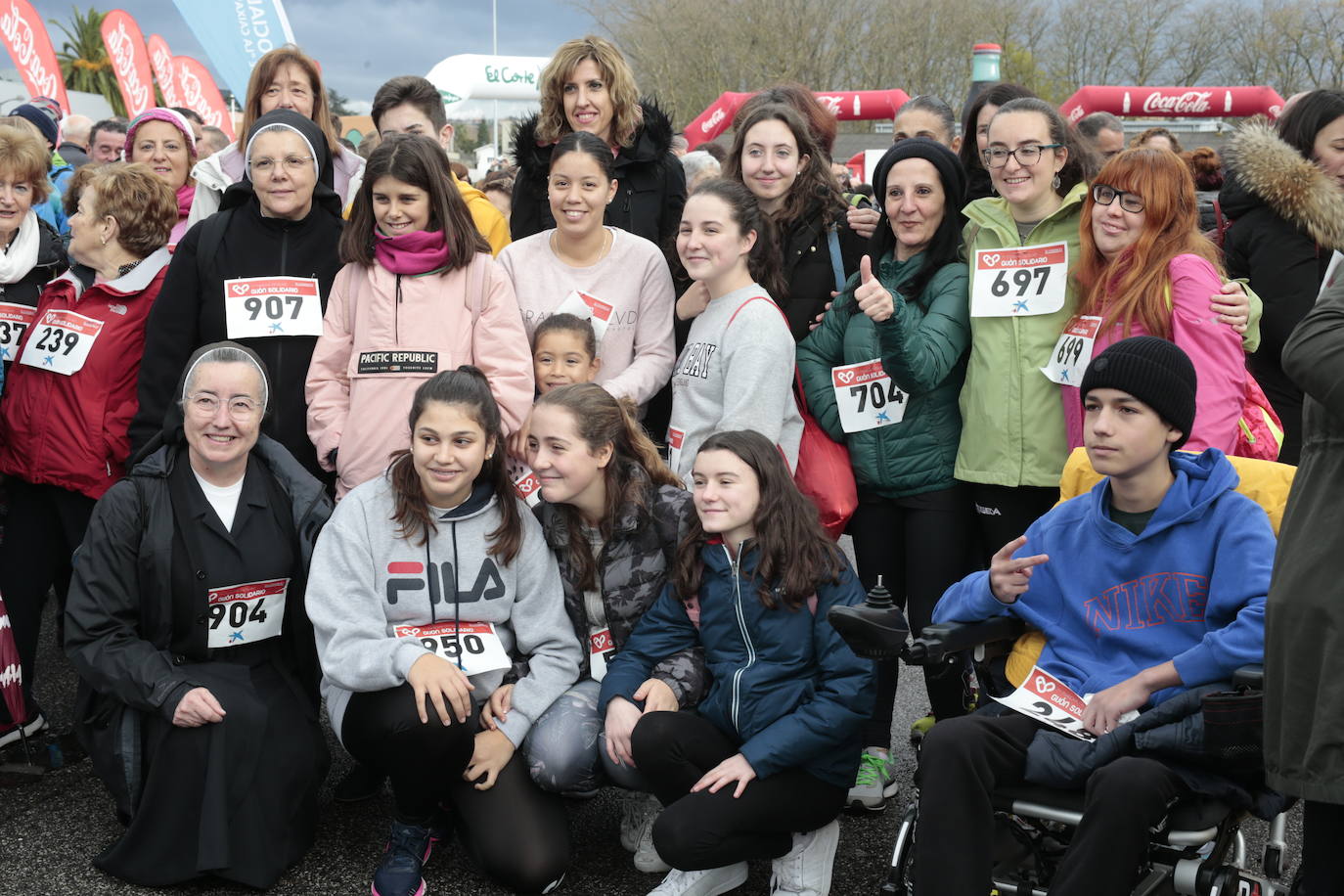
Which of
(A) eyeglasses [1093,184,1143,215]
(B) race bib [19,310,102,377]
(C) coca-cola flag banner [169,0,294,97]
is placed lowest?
(B) race bib [19,310,102,377]

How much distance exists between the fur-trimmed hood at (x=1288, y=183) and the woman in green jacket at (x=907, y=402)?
3.70 feet

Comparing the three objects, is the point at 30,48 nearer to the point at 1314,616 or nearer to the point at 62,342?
the point at 62,342

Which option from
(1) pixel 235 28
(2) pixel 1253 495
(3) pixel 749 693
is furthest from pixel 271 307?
(1) pixel 235 28

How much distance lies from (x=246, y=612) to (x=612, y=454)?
3.77 ft

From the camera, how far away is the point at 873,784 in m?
3.81

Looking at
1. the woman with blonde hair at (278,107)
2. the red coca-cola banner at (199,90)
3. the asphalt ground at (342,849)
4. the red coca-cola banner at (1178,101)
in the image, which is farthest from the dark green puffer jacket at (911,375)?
the red coca-cola banner at (1178,101)

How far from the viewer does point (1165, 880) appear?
269 cm

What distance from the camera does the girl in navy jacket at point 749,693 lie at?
121 inches

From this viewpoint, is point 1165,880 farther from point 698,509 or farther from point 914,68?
point 914,68

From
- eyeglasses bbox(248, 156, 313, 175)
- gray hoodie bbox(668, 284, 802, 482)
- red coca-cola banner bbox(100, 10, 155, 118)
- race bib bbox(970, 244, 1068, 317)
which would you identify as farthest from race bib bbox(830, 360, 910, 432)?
red coca-cola banner bbox(100, 10, 155, 118)

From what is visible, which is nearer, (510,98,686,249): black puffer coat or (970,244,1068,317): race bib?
(970,244,1068,317): race bib

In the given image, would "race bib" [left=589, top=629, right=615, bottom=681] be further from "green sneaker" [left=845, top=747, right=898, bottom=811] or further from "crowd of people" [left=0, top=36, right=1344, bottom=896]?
"green sneaker" [left=845, top=747, right=898, bottom=811]

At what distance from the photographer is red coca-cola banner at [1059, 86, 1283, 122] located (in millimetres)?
22469

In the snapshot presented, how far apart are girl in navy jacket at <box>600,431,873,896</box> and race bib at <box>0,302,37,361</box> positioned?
2477 mm
